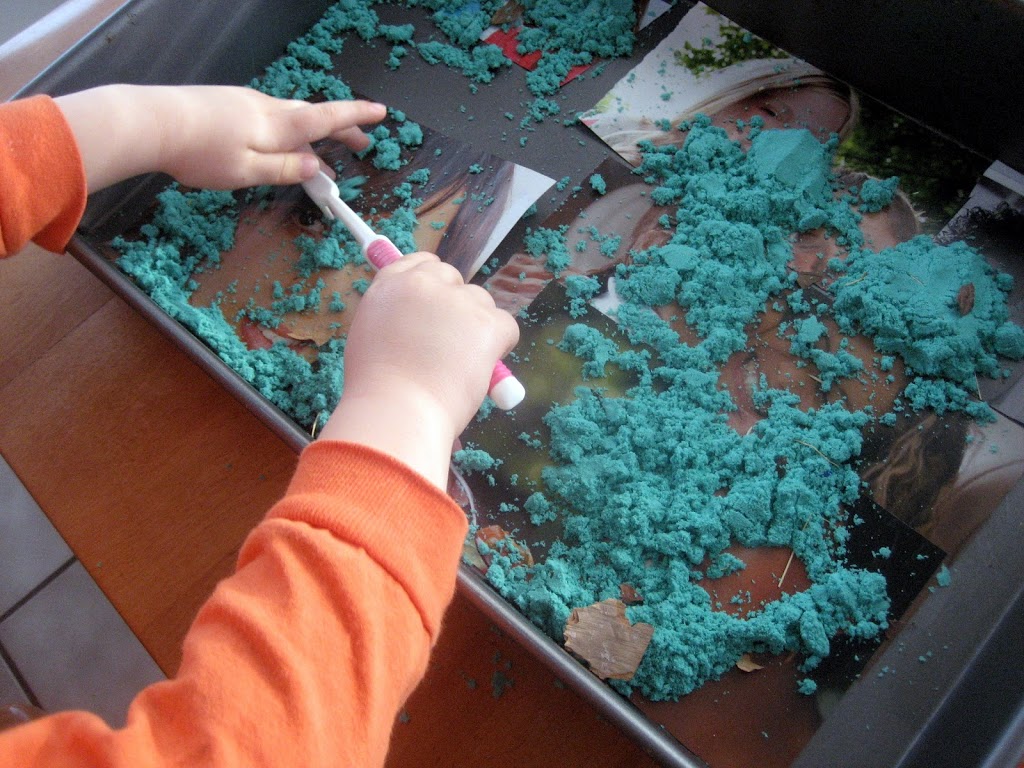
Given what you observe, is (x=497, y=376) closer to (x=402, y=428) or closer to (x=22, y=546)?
(x=402, y=428)

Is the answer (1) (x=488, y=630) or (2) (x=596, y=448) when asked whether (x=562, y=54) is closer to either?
(2) (x=596, y=448)

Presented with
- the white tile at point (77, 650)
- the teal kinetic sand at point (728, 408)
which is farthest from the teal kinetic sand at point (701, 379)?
the white tile at point (77, 650)

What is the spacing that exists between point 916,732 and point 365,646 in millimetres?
300

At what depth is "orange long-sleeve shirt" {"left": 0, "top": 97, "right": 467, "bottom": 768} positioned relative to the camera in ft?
0.99

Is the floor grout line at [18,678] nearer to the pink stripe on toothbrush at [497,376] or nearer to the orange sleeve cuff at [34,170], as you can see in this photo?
the orange sleeve cuff at [34,170]

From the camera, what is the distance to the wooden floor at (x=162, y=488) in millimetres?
469

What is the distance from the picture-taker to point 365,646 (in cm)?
32

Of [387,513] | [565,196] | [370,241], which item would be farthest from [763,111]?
[387,513]

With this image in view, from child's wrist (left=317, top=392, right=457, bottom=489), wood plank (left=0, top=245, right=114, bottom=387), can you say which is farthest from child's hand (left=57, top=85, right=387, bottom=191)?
child's wrist (left=317, top=392, right=457, bottom=489)

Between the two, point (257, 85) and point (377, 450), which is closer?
point (377, 450)

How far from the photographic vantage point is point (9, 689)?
1.87 feet

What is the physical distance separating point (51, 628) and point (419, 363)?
0.38 meters

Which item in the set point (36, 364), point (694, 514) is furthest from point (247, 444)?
point (694, 514)

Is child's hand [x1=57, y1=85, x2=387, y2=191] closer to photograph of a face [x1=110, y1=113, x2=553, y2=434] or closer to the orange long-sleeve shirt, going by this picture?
photograph of a face [x1=110, y1=113, x2=553, y2=434]
